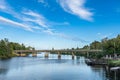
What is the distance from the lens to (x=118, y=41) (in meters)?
122

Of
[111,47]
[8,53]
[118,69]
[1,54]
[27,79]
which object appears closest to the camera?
[27,79]

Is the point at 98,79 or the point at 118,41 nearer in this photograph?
the point at 98,79

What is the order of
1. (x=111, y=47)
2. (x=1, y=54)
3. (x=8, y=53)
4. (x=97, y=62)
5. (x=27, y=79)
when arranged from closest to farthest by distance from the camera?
(x=27, y=79), (x=97, y=62), (x=111, y=47), (x=1, y=54), (x=8, y=53)

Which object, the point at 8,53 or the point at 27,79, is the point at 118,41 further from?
the point at 8,53

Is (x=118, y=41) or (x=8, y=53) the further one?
(x=8, y=53)

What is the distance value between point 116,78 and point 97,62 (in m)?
55.4

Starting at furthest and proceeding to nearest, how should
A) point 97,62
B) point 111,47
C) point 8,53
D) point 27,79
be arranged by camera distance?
point 8,53 < point 111,47 < point 97,62 < point 27,79

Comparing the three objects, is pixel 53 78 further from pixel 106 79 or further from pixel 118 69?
pixel 118 69

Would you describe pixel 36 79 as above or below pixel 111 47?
below

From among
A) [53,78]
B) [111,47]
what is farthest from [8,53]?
[53,78]

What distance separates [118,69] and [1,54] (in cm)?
12603

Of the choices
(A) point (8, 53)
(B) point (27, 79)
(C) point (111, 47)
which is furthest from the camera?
(A) point (8, 53)

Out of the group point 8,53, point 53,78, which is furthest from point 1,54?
Result: point 53,78

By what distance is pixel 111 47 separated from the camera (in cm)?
12425
